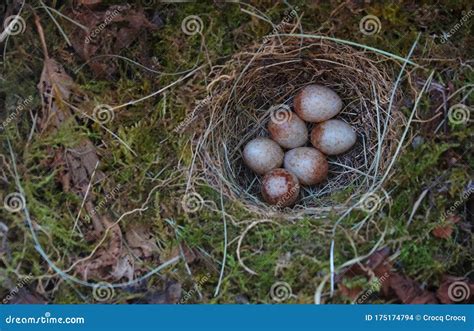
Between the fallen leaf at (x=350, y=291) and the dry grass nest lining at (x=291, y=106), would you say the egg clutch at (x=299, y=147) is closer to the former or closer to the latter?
the dry grass nest lining at (x=291, y=106)

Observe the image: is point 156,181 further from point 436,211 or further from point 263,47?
point 436,211

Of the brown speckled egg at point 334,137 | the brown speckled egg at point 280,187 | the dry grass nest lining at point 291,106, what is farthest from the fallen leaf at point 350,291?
the brown speckled egg at point 334,137

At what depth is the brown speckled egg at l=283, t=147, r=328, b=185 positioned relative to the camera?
2.68 meters

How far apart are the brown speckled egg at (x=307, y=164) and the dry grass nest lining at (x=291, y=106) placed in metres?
0.08

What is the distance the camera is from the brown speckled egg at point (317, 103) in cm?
267

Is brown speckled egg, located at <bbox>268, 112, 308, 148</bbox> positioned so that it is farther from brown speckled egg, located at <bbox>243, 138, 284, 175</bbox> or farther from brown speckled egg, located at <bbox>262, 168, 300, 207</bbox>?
brown speckled egg, located at <bbox>262, 168, 300, 207</bbox>

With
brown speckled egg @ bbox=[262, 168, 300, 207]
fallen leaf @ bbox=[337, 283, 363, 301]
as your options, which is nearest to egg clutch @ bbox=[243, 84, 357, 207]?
brown speckled egg @ bbox=[262, 168, 300, 207]

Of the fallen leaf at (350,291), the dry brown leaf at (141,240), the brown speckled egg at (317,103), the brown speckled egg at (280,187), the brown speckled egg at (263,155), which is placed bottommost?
the fallen leaf at (350,291)

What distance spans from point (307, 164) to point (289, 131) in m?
0.15

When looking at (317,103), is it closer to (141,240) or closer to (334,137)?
Result: (334,137)

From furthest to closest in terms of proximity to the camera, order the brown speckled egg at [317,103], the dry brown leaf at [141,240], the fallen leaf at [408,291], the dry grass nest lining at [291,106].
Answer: the brown speckled egg at [317,103] → the dry grass nest lining at [291,106] → the dry brown leaf at [141,240] → the fallen leaf at [408,291]

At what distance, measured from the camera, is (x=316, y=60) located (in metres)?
2.67

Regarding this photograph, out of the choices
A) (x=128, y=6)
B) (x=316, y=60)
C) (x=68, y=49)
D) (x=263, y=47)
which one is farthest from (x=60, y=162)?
(x=316, y=60)

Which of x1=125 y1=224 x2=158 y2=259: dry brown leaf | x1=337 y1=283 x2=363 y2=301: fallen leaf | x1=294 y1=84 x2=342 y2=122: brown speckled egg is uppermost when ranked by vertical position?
x1=294 y1=84 x2=342 y2=122: brown speckled egg
